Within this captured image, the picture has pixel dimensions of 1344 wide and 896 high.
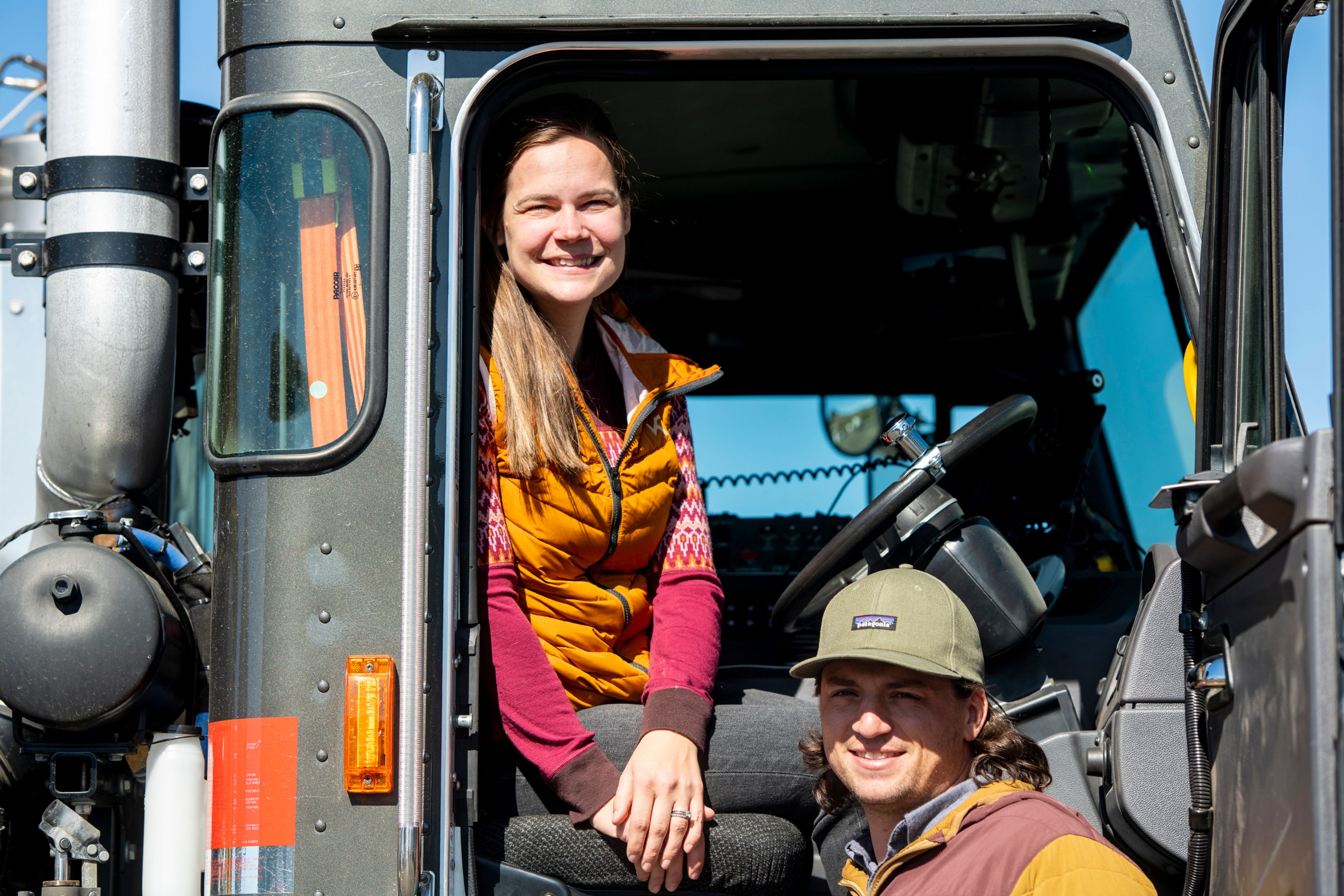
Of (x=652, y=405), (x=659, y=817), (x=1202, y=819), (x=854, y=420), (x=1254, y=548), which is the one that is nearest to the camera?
(x=1254, y=548)

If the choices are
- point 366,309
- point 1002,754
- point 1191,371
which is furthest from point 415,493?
point 1191,371

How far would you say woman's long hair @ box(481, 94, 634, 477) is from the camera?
205cm

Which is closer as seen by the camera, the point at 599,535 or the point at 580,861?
the point at 580,861

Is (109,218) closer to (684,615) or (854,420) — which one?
(684,615)

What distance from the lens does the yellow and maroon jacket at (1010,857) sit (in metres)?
1.54

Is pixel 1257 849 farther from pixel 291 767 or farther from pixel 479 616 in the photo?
pixel 291 767

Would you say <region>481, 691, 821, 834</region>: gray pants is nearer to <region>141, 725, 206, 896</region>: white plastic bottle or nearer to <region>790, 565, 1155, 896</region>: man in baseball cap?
<region>790, 565, 1155, 896</region>: man in baseball cap

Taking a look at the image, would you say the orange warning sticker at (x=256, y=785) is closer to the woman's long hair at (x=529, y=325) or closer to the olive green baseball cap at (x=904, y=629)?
the woman's long hair at (x=529, y=325)

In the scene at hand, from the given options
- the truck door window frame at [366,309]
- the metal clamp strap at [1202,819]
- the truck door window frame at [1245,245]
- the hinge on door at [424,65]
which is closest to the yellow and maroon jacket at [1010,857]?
the metal clamp strap at [1202,819]

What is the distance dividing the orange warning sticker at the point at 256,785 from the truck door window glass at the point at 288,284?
1.31ft

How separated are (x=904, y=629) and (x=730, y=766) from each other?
0.44m

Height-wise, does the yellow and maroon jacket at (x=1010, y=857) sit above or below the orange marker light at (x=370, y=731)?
below

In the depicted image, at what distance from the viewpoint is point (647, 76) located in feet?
6.63

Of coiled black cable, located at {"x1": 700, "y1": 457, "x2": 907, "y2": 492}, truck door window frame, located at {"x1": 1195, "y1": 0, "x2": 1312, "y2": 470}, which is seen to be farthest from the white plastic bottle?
coiled black cable, located at {"x1": 700, "y1": 457, "x2": 907, "y2": 492}
